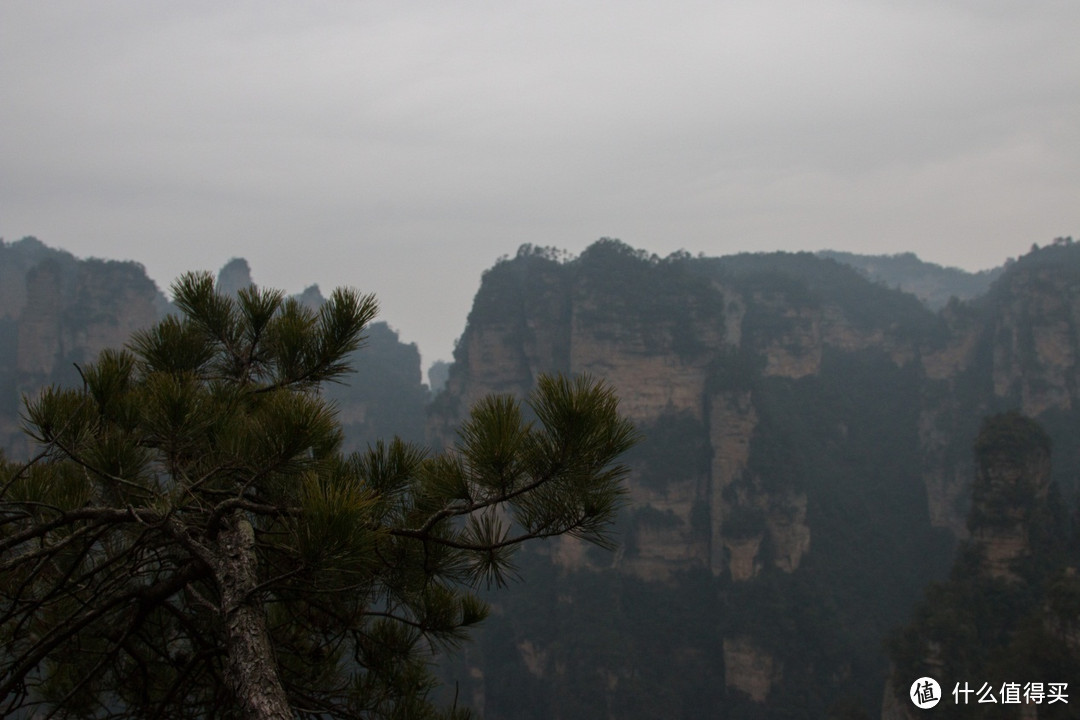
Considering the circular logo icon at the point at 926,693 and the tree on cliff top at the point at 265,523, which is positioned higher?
the tree on cliff top at the point at 265,523

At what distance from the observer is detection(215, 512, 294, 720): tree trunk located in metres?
1.31

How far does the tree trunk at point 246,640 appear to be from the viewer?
131cm

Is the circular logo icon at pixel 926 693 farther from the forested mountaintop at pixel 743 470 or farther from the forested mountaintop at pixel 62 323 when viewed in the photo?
the forested mountaintop at pixel 62 323

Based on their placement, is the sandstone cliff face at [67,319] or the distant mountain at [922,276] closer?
the sandstone cliff face at [67,319]

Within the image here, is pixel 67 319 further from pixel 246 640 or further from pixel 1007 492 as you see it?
pixel 246 640

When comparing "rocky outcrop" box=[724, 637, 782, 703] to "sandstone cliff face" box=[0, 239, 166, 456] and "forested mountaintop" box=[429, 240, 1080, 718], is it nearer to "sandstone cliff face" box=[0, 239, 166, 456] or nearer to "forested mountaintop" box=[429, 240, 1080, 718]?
"forested mountaintop" box=[429, 240, 1080, 718]

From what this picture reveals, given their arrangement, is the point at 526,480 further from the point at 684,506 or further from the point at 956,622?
the point at 684,506

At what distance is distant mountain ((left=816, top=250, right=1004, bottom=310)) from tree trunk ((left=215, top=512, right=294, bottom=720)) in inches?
2952

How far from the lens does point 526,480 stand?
5.39 feet

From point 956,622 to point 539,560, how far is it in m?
19.1

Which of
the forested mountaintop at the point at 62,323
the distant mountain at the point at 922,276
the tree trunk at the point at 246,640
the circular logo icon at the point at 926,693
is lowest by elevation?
the circular logo icon at the point at 926,693

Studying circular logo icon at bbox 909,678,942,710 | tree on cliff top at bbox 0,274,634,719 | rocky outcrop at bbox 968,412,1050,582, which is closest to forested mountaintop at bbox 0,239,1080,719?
rocky outcrop at bbox 968,412,1050,582

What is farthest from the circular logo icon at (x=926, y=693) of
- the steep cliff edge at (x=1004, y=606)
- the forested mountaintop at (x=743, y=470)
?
the forested mountaintop at (x=743, y=470)

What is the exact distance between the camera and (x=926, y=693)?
14375mm
